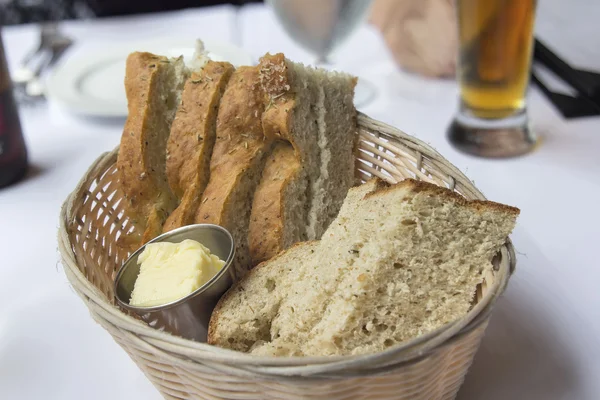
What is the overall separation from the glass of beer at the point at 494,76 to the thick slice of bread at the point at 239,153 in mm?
686

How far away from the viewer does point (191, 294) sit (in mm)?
978

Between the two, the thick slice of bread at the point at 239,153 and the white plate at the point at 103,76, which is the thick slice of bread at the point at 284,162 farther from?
the white plate at the point at 103,76

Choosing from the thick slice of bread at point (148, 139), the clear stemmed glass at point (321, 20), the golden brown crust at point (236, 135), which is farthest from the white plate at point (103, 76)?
the golden brown crust at point (236, 135)

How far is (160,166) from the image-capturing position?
4.38 feet

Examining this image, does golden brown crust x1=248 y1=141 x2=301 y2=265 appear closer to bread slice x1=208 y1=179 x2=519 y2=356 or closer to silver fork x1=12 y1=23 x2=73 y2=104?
bread slice x1=208 y1=179 x2=519 y2=356

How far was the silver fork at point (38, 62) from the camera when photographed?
2176mm

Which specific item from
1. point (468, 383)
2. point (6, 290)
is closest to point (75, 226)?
point (6, 290)

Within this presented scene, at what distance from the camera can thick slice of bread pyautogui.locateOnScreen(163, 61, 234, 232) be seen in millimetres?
1256

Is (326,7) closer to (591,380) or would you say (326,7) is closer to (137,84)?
(137,84)

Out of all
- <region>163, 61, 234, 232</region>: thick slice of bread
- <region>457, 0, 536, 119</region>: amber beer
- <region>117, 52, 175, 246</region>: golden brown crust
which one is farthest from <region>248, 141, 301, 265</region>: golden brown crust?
<region>457, 0, 536, 119</region>: amber beer

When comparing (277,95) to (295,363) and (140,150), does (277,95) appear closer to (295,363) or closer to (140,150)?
(140,150)

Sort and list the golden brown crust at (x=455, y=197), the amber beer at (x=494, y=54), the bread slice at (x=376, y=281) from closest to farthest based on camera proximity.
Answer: the bread slice at (x=376, y=281) < the golden brown crust at (x=455, y=197) < the amber beer at (x=494, y=54)

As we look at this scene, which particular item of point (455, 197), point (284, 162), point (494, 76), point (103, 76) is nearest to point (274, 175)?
point (284, 162)

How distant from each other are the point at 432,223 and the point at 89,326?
2.41 ft
